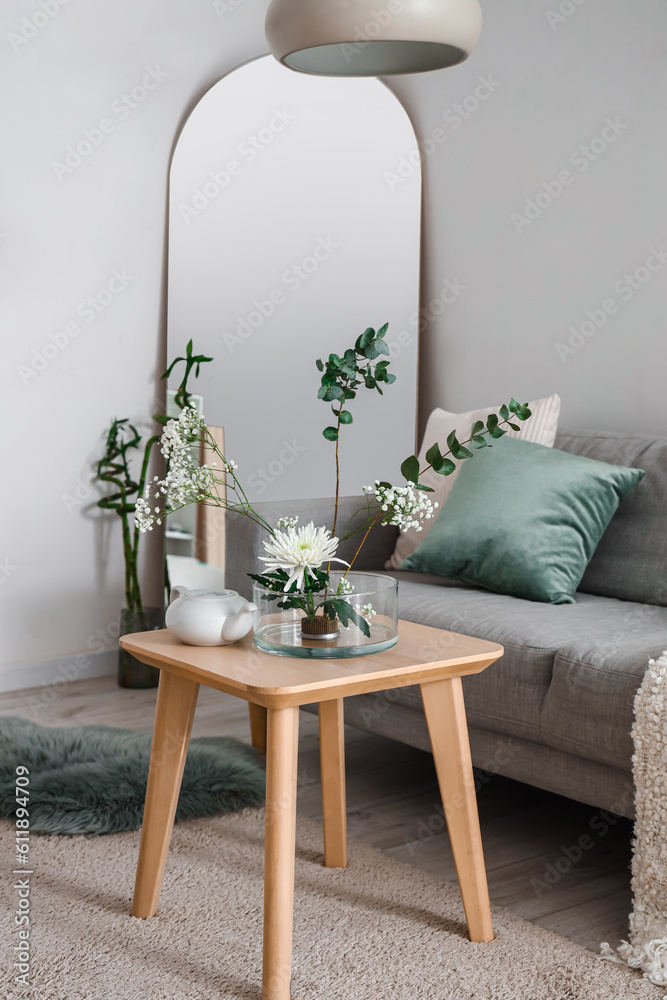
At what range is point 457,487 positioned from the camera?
8.70ft

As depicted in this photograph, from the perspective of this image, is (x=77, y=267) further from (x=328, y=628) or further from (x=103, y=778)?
(x=328, y=628)

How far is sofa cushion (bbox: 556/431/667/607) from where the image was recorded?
244cm

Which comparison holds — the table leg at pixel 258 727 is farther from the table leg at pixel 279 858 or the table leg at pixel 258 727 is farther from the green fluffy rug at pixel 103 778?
the table leg at pixel 279 858

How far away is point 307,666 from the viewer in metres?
1.57

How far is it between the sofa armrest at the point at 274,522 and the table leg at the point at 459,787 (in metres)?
0.92

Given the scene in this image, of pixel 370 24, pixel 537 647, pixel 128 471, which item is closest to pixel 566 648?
pixel 537 647

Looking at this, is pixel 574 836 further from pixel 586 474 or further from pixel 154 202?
pixel 154 202

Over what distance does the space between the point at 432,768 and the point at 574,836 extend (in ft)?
1.67

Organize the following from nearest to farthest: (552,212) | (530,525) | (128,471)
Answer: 1. (530,525)
2. (552,212)
3. (128,471)

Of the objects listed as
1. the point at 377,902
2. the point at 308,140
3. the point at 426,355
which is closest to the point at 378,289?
the point at 426,355

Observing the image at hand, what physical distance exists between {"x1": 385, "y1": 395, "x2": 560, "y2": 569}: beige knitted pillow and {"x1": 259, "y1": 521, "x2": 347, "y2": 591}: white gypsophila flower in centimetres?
111

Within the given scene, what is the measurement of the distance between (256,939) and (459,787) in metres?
0.44

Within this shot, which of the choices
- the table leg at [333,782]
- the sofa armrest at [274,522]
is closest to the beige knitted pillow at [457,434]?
the sofa armrest at [274,522]

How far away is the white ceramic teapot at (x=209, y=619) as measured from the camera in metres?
1.70
